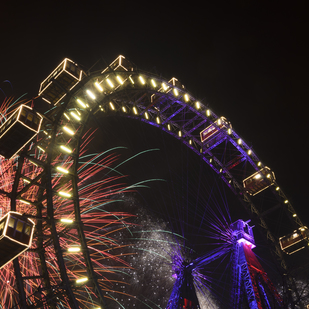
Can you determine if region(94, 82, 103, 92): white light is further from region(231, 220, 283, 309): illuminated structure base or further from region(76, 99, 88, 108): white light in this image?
region(231, 220, 283, 309): illuminated structure base

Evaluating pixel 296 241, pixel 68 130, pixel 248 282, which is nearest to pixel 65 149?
pixel 68 130

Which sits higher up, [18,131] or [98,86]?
[98,86]

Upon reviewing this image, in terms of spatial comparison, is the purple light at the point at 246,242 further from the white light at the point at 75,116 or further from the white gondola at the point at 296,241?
the white light at the point at 75,116

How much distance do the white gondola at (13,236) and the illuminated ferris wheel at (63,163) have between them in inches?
1.2

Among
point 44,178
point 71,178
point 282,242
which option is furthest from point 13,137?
point 282,242

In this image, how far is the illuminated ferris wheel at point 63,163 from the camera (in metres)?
9.36

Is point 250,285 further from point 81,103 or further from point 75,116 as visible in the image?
point 81,103

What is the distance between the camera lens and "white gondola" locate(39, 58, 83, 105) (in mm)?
12461

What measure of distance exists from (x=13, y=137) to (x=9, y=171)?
4512mm

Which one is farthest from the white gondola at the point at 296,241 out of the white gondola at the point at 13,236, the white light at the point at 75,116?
the white gondola at the point at 13,236

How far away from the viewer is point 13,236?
330 inches

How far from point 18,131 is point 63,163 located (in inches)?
135

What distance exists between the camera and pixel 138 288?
28.9 meters

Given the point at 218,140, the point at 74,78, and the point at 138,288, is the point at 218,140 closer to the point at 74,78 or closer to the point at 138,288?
the point at 74,78
